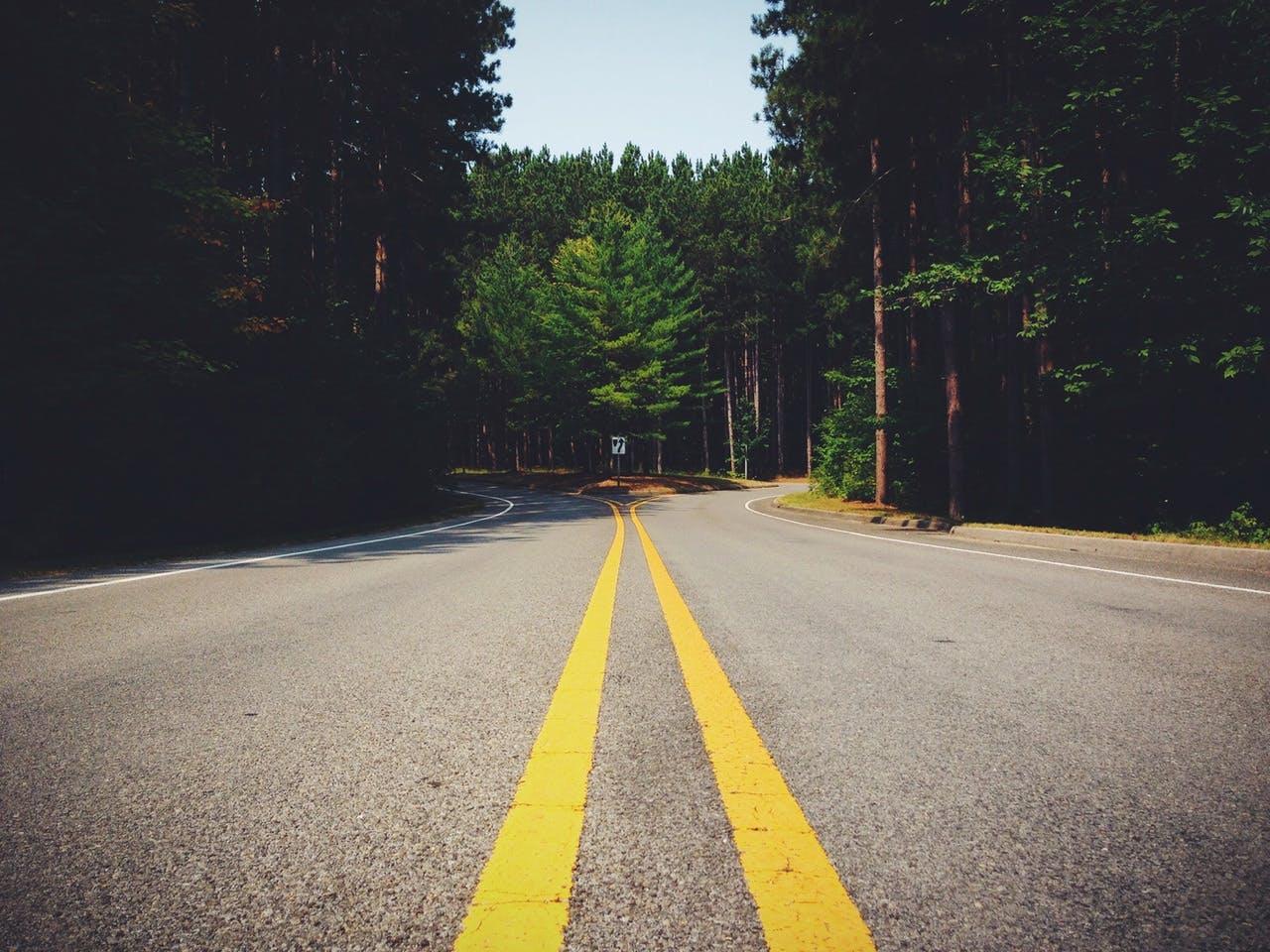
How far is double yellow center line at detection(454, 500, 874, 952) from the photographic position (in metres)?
1.24

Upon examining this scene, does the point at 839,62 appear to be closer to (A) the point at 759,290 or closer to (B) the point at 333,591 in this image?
(B) the point at 333,591

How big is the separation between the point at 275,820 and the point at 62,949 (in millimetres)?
508

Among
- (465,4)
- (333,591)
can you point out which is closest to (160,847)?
(333,591)

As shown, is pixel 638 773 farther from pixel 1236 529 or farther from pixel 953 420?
pixel 953 420

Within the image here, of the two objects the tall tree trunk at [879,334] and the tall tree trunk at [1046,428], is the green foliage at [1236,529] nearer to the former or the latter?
the tall tree trunk at [1046,428]

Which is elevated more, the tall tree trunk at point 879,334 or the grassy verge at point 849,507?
the tall tree trunk at point 879,334

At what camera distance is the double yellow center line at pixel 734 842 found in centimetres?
124

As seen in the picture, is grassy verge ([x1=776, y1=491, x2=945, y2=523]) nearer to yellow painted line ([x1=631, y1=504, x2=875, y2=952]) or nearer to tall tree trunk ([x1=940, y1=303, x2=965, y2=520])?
tall tree trunk ([x1=940, y1=303, x2=965, y2=520])

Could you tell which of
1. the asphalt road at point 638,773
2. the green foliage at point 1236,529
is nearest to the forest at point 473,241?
the green foliage at point 1236,529

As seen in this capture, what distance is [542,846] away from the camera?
5.10 feet

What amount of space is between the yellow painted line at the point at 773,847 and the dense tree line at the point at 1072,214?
11910 mm

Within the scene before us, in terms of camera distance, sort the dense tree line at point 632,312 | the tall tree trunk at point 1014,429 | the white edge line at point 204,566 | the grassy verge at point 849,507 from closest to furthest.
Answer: the white edge line at point 204,566
the grassy verge at point 849,507
the tall tree trunk at point 1014,429
the dense tree line at point 632,312

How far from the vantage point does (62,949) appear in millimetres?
1231

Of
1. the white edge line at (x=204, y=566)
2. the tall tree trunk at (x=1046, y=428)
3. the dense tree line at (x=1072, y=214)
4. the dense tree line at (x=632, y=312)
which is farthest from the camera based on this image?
the dense tree line at (x=632, y=312)
